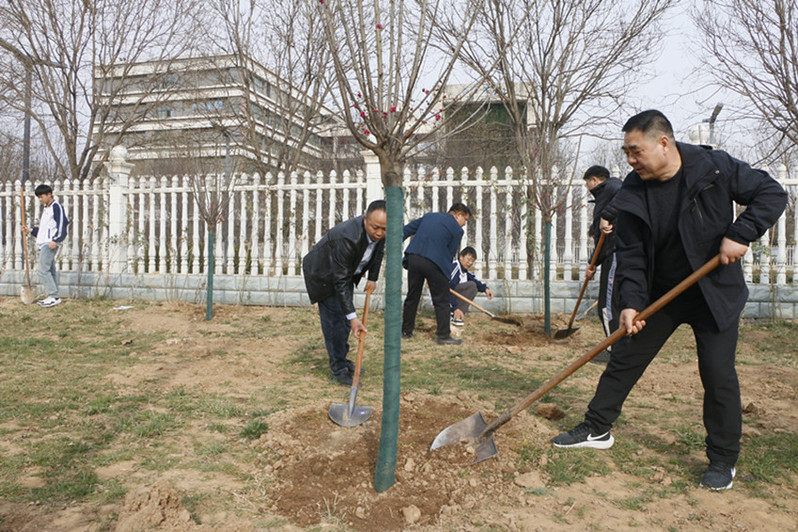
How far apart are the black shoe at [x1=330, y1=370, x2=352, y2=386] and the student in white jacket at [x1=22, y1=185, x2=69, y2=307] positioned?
6783 mm

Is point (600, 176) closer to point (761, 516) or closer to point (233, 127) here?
point (761, 516)

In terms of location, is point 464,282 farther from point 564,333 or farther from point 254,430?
point 254,430

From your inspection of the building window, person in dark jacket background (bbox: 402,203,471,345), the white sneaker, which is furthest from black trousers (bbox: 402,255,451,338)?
the building window

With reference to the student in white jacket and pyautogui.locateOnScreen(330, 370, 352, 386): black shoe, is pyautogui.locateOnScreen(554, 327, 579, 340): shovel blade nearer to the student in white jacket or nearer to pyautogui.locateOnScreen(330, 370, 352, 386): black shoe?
pyautogui.locateOnScreen(330, 370, 352, 386): black shoe

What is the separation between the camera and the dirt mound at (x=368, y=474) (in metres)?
2.56

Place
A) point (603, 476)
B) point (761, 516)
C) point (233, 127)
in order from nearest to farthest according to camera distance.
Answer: point (761, 516) → point (603, 476) → point (233, 127)

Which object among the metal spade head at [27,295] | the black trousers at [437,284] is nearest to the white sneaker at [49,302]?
the metal spade head at [27,295]

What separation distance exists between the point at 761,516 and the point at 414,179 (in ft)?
22.0

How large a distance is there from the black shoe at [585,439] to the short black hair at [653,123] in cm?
170

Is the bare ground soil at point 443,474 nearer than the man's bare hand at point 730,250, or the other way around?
the bare ground soil at point 443,474

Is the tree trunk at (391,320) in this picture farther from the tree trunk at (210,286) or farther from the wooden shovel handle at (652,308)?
the tree trunk at (210,286)

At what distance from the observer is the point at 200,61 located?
45.2 ft

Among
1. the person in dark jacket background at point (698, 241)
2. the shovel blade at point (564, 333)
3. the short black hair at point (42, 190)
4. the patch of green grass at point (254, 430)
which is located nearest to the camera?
the person in dark jacket background at point (698, 241)

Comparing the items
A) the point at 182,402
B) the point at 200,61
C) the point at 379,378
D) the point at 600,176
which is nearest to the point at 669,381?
the point at 600,176
